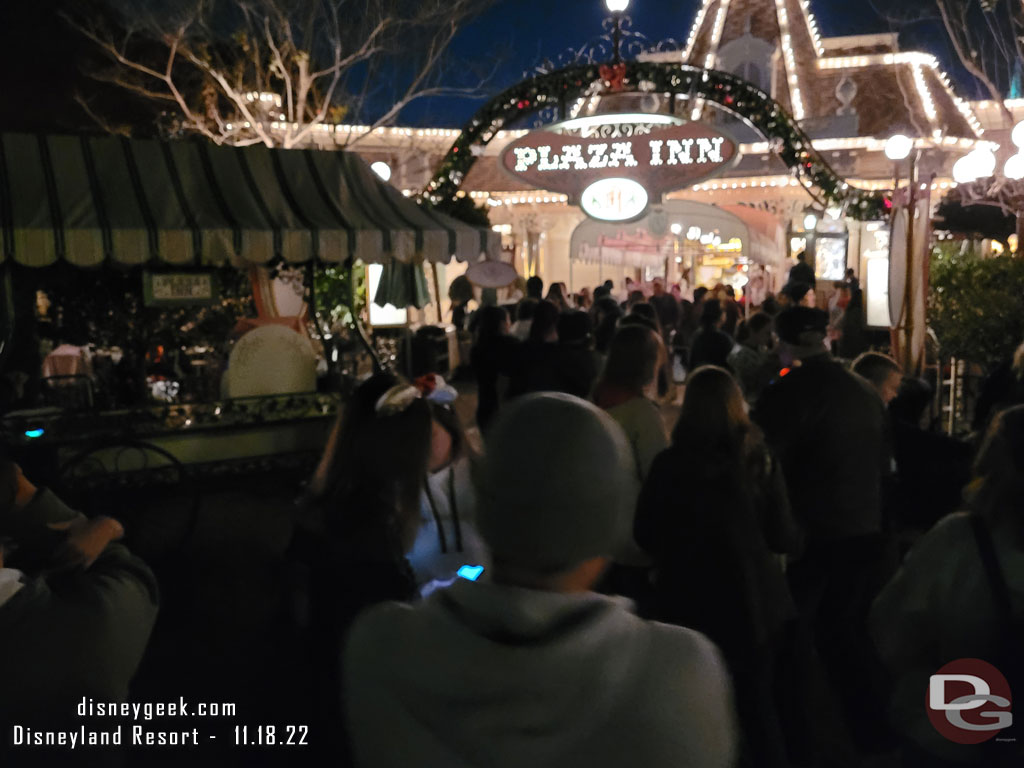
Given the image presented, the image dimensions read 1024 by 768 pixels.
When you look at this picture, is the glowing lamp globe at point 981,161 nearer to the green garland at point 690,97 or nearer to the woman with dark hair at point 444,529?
the green garland at point 690,97

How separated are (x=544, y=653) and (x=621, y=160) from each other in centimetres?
934

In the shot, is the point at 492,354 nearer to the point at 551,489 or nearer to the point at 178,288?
the point at 178,288

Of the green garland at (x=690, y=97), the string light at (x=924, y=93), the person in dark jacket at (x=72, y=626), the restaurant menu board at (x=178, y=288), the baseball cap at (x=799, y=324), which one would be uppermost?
the string light at (x=924, y=93)

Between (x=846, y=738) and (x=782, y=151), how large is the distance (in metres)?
8.89

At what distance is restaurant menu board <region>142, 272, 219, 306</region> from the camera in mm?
7766

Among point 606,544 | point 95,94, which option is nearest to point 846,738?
point 606,544

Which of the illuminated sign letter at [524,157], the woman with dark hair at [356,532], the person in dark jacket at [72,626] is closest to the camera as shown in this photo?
the person in dark jacket at [72,626]

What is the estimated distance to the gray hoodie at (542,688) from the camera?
1.38m

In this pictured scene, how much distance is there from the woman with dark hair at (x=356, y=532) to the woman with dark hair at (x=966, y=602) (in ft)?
4.45

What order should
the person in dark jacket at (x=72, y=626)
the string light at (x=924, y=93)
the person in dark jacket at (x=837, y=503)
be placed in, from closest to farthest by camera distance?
the person in dark jacket at (x=72, y=626) < the person in dark jacket at (x=837, y=503) < the string light at (x=924, y=93)

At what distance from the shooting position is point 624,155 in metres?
10.2

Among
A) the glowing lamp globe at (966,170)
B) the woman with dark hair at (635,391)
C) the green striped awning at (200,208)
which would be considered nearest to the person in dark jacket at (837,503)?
the woman with dark hair at (635,391)

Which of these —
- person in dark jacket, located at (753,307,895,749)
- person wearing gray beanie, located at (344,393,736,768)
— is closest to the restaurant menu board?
person in dark jacket, located at (753,307,895,749)

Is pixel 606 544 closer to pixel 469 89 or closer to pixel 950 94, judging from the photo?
pixel 469 89
